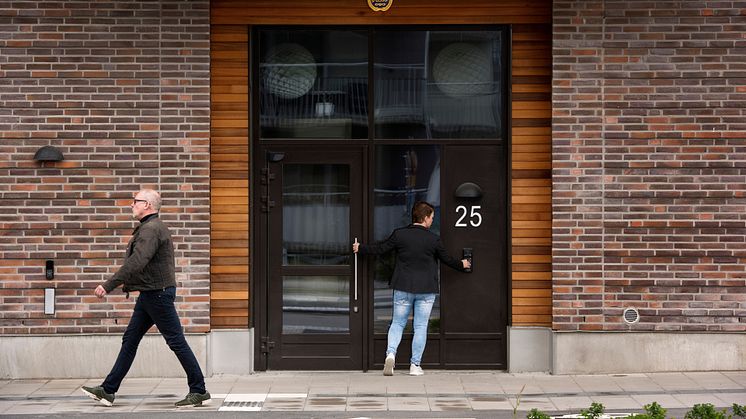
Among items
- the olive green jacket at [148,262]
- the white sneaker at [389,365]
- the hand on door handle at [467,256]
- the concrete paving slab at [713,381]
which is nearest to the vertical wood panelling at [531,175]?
the hand on door handle at [467,256]

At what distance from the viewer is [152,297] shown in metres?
9.34

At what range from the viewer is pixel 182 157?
1098cm

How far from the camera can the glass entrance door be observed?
37.3 feet

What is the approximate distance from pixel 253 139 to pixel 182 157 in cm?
73

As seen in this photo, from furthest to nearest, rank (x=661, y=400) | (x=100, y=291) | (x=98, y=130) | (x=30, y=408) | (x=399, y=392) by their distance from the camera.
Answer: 1. (x=98, y=130)
2. (x=399, y=392)
3. (x=661, y=400)
4. (x=30, y=408)
5. (x=100, y=291)

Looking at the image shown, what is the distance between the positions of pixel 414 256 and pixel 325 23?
2403 millimetres

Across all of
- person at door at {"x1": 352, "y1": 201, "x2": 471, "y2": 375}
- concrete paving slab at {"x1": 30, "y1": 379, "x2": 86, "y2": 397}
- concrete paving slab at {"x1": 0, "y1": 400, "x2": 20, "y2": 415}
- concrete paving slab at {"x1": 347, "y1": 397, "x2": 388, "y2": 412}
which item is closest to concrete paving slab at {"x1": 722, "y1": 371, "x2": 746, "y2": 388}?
person at door at {"x1": 352, "y1": 201, "x2": 471, "y2": 375}

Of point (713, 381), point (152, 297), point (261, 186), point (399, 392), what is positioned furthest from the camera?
point (261, 186)

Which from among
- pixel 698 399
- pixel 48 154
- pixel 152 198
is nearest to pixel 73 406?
pixel 152 198

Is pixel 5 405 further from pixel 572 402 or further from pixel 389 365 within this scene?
pixel 572 402

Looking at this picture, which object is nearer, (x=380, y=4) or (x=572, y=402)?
(x=572, y=402)

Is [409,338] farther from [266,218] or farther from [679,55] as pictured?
[679,55]

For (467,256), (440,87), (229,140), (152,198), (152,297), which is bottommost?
(152,297)

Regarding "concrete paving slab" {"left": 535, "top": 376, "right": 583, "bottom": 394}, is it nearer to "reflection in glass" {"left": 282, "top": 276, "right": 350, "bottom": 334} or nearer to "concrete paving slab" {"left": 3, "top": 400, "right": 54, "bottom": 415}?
"reflection in glass" {"left": 282, "top": 276, "right": 350, "bottom": 334}
